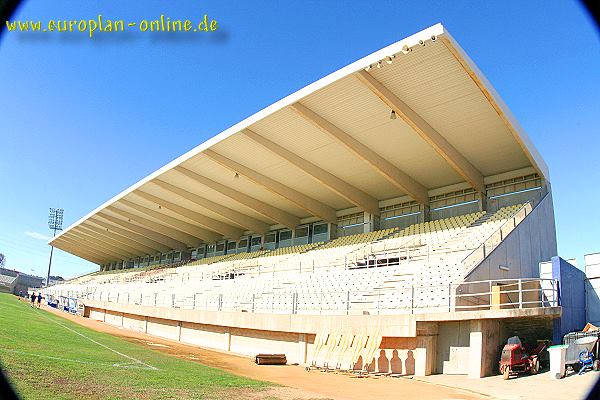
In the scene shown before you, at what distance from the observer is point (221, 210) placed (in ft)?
133

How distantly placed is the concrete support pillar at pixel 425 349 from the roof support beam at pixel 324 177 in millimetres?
14587

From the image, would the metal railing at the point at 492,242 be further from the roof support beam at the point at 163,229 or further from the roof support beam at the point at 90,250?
the roof support beam at the point at 90,250

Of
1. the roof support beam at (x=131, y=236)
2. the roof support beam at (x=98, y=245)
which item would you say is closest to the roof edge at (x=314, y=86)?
the roof support beam at (x=131, y=236)

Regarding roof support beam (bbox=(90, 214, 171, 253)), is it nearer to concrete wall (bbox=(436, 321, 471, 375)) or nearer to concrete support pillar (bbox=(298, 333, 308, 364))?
concrete support pillar (bbox=(298, 333, 308, 364))

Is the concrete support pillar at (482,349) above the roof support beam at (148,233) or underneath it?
underneath

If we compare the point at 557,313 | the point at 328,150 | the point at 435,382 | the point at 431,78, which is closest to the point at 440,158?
the point at 328,150

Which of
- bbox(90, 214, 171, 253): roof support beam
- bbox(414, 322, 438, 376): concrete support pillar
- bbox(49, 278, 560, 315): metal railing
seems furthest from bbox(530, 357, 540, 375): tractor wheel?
bbox(90, 214, 171, 253): roof support beam

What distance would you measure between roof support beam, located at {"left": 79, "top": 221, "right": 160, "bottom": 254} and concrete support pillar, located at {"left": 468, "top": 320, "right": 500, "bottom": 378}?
53.6m

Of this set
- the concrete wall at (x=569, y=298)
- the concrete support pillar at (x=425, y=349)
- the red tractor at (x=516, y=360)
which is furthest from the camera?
the concrete wall at (x=569, y=298)

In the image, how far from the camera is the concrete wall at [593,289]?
1872cm

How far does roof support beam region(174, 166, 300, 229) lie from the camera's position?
33638 mm

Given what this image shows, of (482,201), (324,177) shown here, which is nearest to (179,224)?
(324,177)

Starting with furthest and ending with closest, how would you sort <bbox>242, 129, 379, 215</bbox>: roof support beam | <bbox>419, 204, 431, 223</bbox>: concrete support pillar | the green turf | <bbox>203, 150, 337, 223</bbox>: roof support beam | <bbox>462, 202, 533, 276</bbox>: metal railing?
<bbox>203, 150, 337, 223</bbox>: roof support beam → <bbox>419, 204, 431, 223</bbox>: concrete support pillar → <bbox>242, 129, 379, 215</bbox>: roof support beam → <bbox>462, 202, 533, 276</bbox>: metal railing → the green turf

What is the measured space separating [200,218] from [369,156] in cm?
2371
